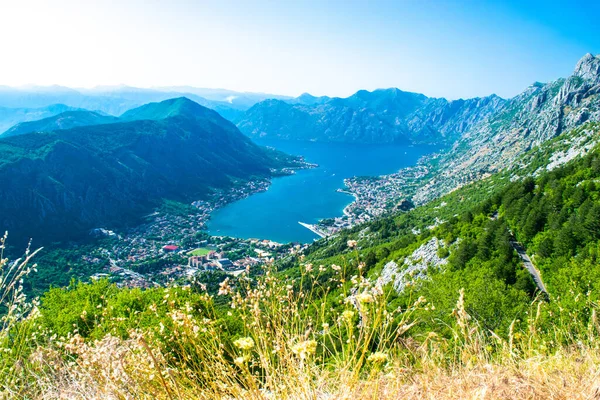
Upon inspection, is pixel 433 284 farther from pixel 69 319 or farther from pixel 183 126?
pixel 183 126

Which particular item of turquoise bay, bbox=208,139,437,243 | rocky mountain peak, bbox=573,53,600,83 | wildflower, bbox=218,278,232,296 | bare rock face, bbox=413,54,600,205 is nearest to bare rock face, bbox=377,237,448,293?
wildflower, bbox=218,278,232,296

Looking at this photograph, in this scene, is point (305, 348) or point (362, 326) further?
point (362, 326)

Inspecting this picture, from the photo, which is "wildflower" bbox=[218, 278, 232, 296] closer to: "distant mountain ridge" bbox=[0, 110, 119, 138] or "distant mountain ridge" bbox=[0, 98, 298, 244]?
"distant mountain ridge" bbox=[0, 98, 298, 244]

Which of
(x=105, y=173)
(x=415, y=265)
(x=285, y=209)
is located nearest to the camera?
(x=415, y=265)

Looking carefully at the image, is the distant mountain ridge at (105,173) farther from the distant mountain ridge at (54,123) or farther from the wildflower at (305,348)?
the wildflower at (305,348)

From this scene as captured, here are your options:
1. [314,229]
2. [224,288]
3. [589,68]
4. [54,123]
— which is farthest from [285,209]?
[54,123]

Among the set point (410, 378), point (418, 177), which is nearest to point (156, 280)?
point (410, 378)

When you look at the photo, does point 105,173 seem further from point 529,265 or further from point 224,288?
point 224,288

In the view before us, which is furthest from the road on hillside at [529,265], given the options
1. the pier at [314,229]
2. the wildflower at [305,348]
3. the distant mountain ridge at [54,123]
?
the distant mountain ridge at [54,123]
